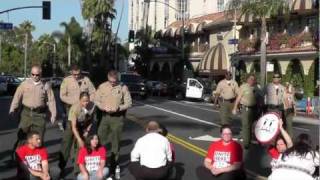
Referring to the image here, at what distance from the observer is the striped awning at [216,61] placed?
5969 cm

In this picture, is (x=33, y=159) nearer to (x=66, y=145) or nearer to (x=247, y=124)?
(x=66, y=145)

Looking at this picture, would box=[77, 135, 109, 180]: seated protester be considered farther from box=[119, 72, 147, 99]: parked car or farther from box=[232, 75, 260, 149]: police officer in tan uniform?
box=[119, 72, 147, 99]: parked car

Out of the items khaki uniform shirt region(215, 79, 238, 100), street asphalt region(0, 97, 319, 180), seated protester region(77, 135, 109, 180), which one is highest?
khaki uniform shirt region(215, 79, 238, 100)

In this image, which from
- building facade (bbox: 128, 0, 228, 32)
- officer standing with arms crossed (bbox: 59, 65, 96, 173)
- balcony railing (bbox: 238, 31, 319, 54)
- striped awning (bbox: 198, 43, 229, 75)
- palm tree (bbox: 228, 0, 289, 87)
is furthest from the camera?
building facade (bbox: 128, 0, 228, 32)

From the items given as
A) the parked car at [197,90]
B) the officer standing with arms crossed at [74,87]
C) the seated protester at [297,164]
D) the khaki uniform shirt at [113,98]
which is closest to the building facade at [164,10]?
the parked car at [197,90]

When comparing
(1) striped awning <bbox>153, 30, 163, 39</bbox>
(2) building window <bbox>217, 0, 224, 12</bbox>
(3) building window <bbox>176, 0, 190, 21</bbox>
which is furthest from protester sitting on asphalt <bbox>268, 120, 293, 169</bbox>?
(1) striped awning <bbox>153, 30, 163, 39</bbox>

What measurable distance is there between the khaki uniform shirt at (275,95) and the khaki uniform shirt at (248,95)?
25.0 inches

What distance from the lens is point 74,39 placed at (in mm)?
91875

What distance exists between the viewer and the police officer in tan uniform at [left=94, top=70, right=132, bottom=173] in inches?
472

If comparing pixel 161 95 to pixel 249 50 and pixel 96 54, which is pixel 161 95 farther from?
pixel 96 54

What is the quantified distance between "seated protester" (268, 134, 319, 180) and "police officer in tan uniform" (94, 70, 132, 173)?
16.6ft

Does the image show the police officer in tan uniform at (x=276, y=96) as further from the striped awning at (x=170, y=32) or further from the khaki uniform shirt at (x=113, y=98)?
the striped awning at (x=170, y=32)

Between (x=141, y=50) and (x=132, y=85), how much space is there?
37.3m

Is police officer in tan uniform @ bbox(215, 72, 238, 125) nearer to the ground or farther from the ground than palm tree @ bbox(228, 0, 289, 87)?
nearer to the ground
